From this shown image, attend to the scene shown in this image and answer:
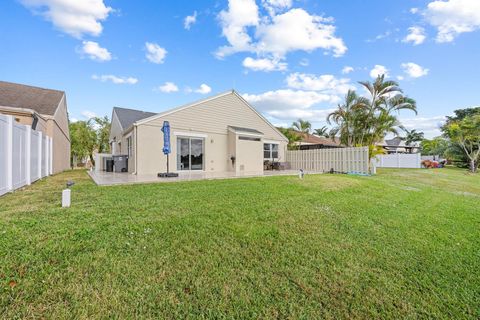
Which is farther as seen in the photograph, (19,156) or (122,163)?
(122,163)

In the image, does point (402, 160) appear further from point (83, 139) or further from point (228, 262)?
point (83, 139)

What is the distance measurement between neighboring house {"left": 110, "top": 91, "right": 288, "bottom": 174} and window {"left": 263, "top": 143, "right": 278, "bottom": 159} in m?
1.81

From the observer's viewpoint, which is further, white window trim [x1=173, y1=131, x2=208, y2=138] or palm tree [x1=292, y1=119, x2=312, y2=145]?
palm tree [x1=292, y1=119, x2=312, y2=145]

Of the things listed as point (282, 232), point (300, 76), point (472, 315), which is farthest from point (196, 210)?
point (300, 76)

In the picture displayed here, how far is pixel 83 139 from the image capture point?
2695cm

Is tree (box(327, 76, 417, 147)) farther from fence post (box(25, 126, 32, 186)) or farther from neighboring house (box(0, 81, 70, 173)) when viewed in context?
neighboring house (box(0, 81, 70, 173))

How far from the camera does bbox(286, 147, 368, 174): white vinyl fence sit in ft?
45.7

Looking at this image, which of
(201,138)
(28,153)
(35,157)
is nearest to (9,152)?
(28,153)

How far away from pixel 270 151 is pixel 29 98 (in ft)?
60.0

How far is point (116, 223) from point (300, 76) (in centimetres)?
1807

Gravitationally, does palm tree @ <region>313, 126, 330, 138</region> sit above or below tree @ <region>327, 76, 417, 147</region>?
above

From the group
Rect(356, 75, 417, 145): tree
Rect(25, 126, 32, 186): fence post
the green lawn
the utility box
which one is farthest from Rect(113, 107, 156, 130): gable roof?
Rect(356, 75, 417, 145): tree

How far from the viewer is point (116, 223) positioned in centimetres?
369

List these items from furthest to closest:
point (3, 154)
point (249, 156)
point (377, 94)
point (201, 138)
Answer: point (377, 94) < point (249, 156) < point (201, 138) < point (3, 154)
